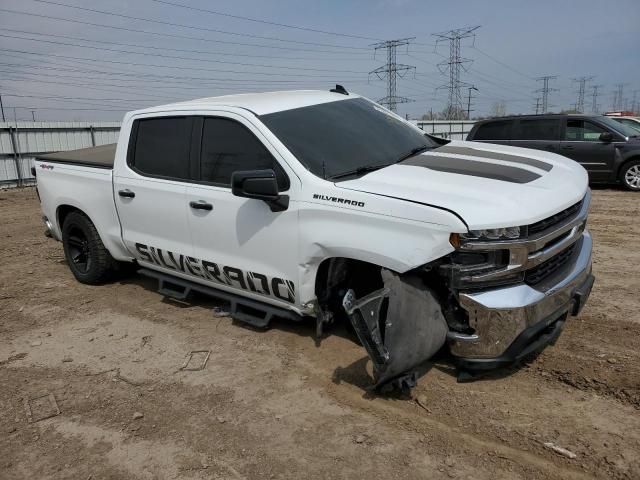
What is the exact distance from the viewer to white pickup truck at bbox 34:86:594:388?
2988 mm

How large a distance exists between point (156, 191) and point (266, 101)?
127 centimetres

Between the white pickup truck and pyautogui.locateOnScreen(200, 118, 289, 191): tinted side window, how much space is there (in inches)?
0.5

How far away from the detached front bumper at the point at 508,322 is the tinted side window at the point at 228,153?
5.21ft

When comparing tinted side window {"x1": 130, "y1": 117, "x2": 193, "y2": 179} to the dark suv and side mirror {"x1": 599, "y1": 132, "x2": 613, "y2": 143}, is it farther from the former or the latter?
side mirror {"x1": 599, "y1": 132, "x2": 613, "y2": 143}

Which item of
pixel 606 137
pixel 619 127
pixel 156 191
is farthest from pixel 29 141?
pixel 619 127

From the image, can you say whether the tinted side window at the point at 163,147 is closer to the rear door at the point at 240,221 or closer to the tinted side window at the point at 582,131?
the rear door at the point at 240,221

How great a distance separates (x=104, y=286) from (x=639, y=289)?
557 cm

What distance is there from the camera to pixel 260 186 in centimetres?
353

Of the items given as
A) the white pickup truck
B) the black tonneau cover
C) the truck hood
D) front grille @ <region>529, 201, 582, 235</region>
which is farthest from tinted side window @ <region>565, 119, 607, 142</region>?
the black tonneau cover

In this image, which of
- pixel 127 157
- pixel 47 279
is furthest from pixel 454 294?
pixel 47 279

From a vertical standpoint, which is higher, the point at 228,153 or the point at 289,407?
the point at 228,153

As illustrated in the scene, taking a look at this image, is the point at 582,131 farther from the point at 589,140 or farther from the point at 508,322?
the point at 508,322

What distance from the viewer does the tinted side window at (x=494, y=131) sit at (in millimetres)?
12312

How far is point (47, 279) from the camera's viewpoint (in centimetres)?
640
